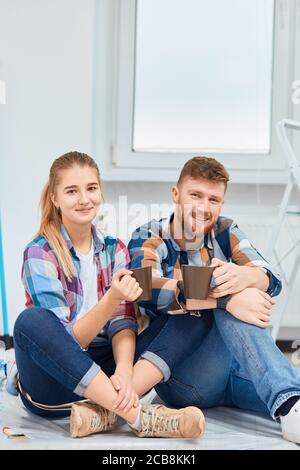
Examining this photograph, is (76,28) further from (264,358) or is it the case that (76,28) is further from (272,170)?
(264,358)

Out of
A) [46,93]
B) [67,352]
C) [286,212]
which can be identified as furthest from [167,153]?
[67,352]

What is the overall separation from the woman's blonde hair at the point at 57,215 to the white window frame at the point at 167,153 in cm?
35

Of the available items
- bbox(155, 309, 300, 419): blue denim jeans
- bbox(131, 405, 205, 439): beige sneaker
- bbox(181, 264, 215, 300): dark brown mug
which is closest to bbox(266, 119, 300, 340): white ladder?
bbox(155, 309, 300, 419): blue denim jeans

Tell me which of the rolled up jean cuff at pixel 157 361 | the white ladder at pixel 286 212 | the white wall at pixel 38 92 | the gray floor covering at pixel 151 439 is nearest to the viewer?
the gray floor covering at pixel 151 439

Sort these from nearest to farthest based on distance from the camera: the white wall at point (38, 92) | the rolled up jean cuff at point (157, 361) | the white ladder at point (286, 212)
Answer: the rolled up jean cuff at point (157, 361)
the white wall at point (38, 92)
the white ladder at point (286, 212)

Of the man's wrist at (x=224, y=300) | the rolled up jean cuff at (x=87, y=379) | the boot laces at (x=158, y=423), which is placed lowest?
the boot laces at (x=158, y=423)

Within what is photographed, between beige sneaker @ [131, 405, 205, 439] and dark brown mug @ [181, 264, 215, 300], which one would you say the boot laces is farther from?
dark brown mug @ [181, 264, 215, 300]

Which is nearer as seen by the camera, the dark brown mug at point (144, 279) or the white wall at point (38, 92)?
the dark brown mug at point (144, 279)

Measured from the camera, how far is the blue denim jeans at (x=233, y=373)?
1052 millimetres

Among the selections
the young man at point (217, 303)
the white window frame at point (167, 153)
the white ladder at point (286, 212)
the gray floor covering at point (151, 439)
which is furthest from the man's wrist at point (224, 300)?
the white ladder at point (286, 212)

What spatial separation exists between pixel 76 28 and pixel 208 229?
23.2 inches

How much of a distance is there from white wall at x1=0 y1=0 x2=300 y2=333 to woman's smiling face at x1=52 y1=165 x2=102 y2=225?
1.25ft

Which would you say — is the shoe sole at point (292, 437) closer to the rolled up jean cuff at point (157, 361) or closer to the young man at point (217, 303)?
the young man at point (217, 303)

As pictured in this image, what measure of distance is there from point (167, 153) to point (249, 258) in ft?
1.61
